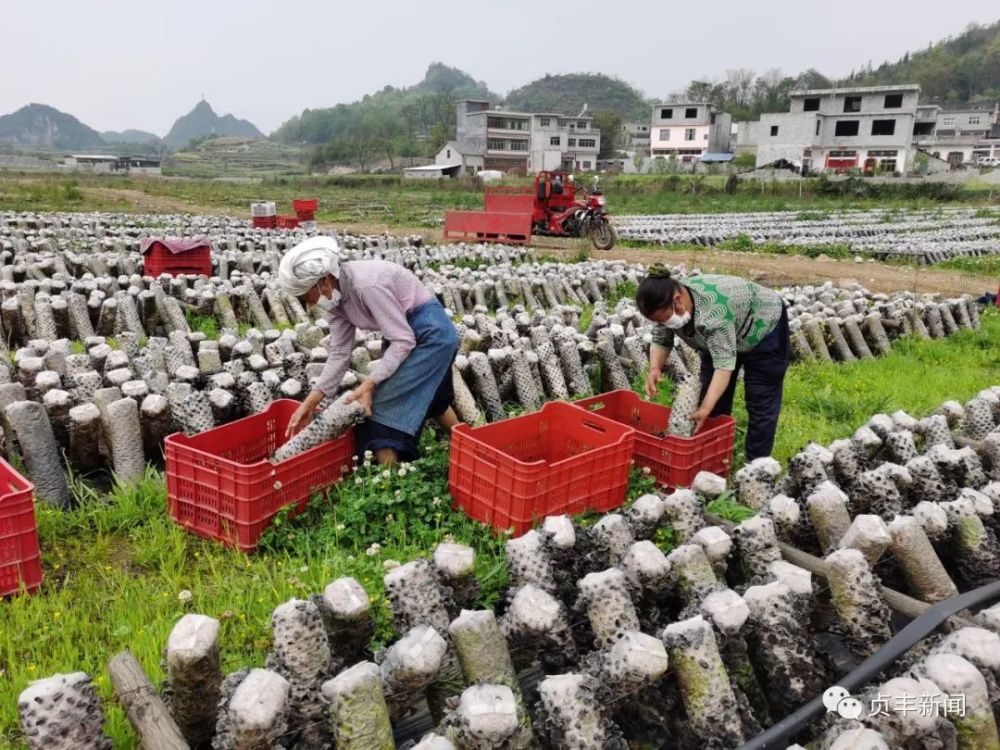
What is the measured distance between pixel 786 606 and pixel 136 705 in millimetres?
1951

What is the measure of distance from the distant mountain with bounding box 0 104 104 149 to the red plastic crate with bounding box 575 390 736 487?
200m

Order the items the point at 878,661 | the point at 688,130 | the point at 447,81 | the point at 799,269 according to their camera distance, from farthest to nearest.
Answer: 1. the point at 447,81
2. the point at 688,130
3. the point at 799,269
4. the point at 878,661

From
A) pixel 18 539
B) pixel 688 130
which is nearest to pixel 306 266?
pixel 18 539

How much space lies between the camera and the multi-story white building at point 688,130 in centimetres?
5606

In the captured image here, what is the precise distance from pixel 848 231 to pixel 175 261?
51.9 feet

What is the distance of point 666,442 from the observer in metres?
3.93

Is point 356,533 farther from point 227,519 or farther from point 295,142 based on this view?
point 295,142

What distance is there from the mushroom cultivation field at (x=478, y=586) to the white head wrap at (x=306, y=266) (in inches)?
24.8

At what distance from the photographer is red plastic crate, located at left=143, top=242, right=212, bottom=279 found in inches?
345

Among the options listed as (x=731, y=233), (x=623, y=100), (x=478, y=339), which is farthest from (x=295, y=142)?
(x=478, y=339)

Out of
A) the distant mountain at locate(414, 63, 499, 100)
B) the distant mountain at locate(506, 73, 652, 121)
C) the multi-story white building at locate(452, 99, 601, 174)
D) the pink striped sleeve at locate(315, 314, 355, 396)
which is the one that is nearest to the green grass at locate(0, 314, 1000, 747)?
the pink striped sleeve at locate(315, 314, 355, 396)

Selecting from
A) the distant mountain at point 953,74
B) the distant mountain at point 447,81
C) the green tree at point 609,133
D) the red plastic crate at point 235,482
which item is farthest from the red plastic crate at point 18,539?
the distant mountain at point 447,81

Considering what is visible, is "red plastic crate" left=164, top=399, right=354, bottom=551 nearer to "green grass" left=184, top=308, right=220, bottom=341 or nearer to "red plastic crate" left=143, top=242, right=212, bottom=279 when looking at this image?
"green grass" left=184, top=308, right=220, bottom=341

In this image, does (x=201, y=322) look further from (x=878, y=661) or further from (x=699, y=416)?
(x=878, y=661)
